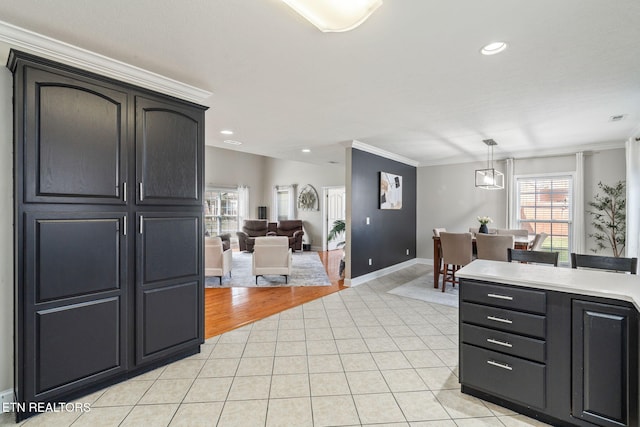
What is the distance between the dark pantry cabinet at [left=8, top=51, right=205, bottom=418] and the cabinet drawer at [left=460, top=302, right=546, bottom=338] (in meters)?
2.20

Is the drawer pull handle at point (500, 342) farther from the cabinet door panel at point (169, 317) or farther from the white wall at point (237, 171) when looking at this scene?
the white wall at point (237, 171)

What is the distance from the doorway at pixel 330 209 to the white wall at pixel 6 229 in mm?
7842

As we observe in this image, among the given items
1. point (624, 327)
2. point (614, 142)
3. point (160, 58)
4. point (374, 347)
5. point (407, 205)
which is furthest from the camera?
point (407, 205)

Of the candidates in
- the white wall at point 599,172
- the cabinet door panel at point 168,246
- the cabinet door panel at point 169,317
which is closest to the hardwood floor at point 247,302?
the cabinet door panel at point 169,317

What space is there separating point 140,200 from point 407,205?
217 inches

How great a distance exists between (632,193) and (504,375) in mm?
4145

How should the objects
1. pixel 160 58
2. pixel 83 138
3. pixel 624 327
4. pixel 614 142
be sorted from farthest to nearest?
pixel 614 142 < pixel 160 58 < pixel 83 138 < pixel 624 327

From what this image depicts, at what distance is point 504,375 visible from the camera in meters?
1.88

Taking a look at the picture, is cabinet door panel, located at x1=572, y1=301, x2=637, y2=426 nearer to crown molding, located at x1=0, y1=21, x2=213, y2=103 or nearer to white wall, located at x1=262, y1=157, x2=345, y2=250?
crown molding, located at x1=0, y1=21, x2=213, y2=103

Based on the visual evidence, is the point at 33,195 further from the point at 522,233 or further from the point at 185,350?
the point at 522,233

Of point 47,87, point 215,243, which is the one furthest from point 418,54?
point 215,243

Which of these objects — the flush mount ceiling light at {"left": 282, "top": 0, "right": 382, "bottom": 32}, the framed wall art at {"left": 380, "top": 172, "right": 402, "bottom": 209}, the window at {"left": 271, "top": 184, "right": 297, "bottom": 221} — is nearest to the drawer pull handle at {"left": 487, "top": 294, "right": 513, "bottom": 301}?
the flush mount ceiling light at {"left": 282, "top": 0, "right": 382, "bottom": 32}

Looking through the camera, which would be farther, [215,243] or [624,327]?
[215,243]

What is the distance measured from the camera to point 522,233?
5215 mm
